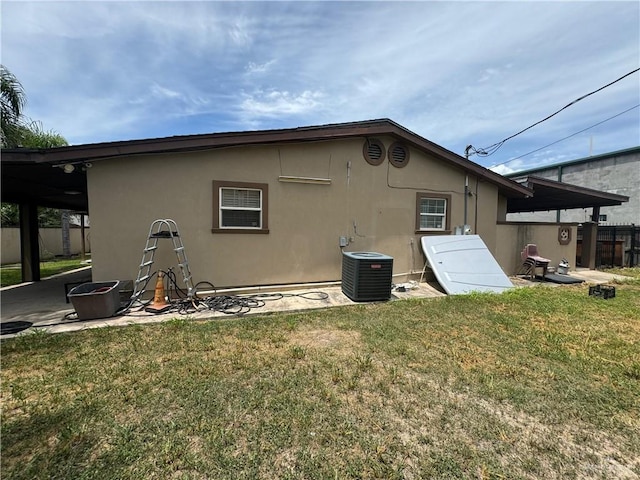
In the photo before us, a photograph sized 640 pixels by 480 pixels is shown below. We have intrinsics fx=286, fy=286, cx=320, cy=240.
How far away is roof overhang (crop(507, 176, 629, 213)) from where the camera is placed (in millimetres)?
9586

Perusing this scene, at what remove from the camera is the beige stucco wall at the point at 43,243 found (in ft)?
46.0

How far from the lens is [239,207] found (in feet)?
21.1

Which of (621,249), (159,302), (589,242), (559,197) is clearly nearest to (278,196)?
(159,302)

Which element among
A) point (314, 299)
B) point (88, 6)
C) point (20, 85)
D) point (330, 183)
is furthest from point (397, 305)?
point (20, 85)

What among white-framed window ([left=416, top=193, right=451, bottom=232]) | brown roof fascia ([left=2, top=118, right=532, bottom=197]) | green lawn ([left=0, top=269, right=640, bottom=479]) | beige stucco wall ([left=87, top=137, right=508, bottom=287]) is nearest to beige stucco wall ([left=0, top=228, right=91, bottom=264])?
beige stucco wall ([left=87, top=137, right=508, bottom=287])

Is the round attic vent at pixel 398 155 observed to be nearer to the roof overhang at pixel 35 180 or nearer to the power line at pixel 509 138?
the power line at pixel 509 138

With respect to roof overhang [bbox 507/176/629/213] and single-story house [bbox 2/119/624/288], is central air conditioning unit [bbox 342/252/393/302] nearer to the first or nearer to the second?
single-story house [bbox 2/119/624/288]

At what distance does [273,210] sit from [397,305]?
11.3 ft

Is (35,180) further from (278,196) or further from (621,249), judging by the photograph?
(621,249)

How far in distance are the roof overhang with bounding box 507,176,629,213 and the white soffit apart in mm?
3626

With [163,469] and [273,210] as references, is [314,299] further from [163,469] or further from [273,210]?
[163,469]

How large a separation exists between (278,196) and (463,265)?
197 inches

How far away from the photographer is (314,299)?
611cm

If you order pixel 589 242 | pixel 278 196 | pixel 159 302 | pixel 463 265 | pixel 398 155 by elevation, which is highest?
pixel 398 155
